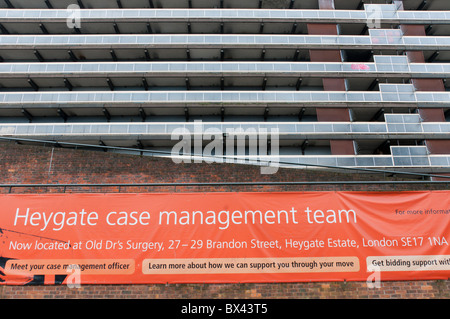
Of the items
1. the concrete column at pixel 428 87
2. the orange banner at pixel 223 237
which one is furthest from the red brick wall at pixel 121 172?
the concrete column at pixel 428 87

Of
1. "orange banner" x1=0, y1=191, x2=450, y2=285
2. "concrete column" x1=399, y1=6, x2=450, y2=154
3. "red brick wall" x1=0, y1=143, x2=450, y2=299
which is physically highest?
"concrete column" x1=399, y1=6, x2=450, y2=154

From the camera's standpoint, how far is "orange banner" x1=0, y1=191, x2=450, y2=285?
582 cm

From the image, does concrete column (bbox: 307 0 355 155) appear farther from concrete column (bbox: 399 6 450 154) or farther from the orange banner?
the orange banner

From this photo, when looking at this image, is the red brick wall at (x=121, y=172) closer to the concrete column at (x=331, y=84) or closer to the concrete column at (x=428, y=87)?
the concrete column at (x=331, y=84)

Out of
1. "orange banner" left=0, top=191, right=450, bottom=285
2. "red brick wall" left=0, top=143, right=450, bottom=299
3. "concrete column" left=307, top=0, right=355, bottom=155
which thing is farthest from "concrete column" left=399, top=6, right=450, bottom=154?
"orange banner" left=0, top=191, right=450, bottom=285

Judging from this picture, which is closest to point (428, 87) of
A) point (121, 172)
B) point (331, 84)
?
point (331, 84)

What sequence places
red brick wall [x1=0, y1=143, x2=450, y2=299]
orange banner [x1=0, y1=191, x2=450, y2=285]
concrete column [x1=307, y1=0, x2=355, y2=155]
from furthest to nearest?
concrete column [x1=307, y1=0, x2=355, y2=155] < red brick wall [x1=0, y1=143, x2=450, y2=299] < orange banner [x1=0, y1=191, x2=450, y2=285]

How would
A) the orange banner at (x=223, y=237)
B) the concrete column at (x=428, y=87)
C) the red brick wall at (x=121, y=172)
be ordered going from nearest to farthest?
the orange banner at (x=223, y=237) → the red brick wall at (x=121, y=172) → the concrete column at (x=428, y=87)

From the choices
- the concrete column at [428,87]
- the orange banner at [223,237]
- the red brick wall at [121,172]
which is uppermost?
the concrete column at [428,87]

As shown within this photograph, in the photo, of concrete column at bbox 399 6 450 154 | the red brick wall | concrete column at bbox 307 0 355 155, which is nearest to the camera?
the red brick wall

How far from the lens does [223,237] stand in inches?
240

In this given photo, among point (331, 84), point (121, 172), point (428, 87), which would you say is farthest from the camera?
point (428, 87)

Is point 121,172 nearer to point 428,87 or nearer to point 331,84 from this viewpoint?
point 331,84

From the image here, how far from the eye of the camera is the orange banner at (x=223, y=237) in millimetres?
5824
